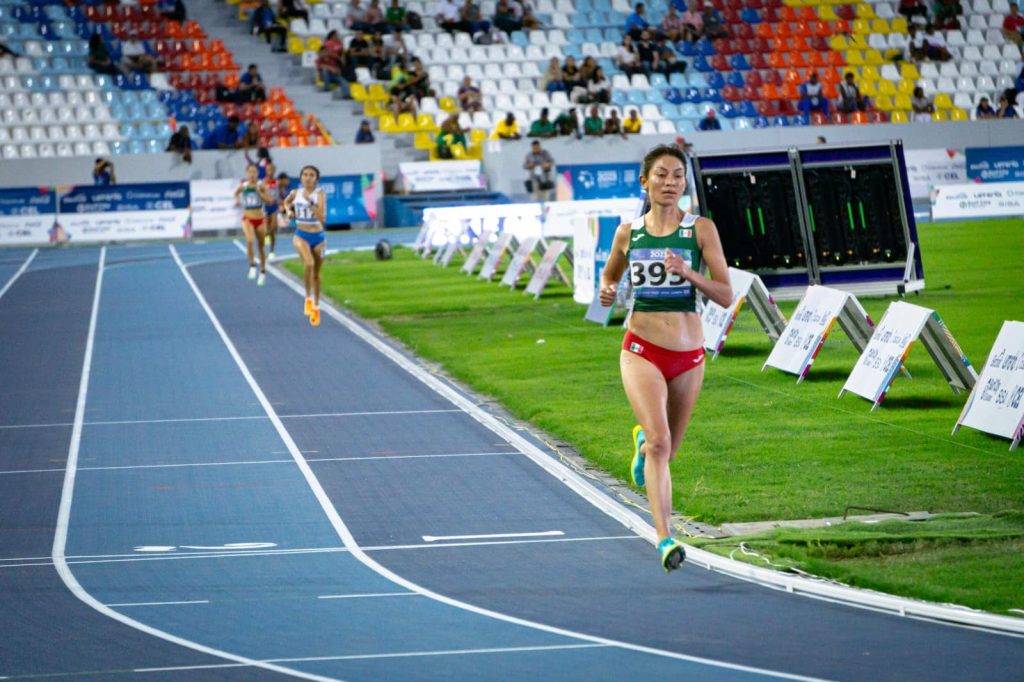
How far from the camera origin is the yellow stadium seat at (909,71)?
49094mm

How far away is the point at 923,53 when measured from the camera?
4962 cm

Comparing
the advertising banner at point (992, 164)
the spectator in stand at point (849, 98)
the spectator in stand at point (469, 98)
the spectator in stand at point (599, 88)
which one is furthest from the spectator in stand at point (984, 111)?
the spectator in stand at point (469, 98)

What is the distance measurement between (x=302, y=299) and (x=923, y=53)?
93.1 feet

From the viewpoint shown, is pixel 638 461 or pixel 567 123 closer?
pixel 638 461

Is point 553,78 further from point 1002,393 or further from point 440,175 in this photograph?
point 1002,393

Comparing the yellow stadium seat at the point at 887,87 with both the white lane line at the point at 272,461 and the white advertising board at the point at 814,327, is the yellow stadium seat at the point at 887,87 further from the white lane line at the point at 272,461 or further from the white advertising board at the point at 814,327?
the white lane line at the point at 272,461

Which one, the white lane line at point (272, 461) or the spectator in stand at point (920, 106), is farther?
the spectator in stand at point (920, 106)

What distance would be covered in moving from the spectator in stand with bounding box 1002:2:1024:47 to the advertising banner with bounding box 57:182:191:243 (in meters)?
25.7

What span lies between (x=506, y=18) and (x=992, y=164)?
14350mm

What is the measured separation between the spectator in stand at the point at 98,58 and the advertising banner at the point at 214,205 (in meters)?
5.32

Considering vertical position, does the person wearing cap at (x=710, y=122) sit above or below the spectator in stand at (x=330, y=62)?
below

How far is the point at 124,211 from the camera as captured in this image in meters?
39.7

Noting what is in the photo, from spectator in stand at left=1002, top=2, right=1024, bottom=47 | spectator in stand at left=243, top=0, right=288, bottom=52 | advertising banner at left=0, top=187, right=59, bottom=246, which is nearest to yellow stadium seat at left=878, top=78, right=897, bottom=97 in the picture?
spectator in stand at left=1002, top=2, right=1024, bottom=47

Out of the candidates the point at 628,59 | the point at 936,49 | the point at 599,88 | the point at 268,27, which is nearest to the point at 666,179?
the point at 599,88
